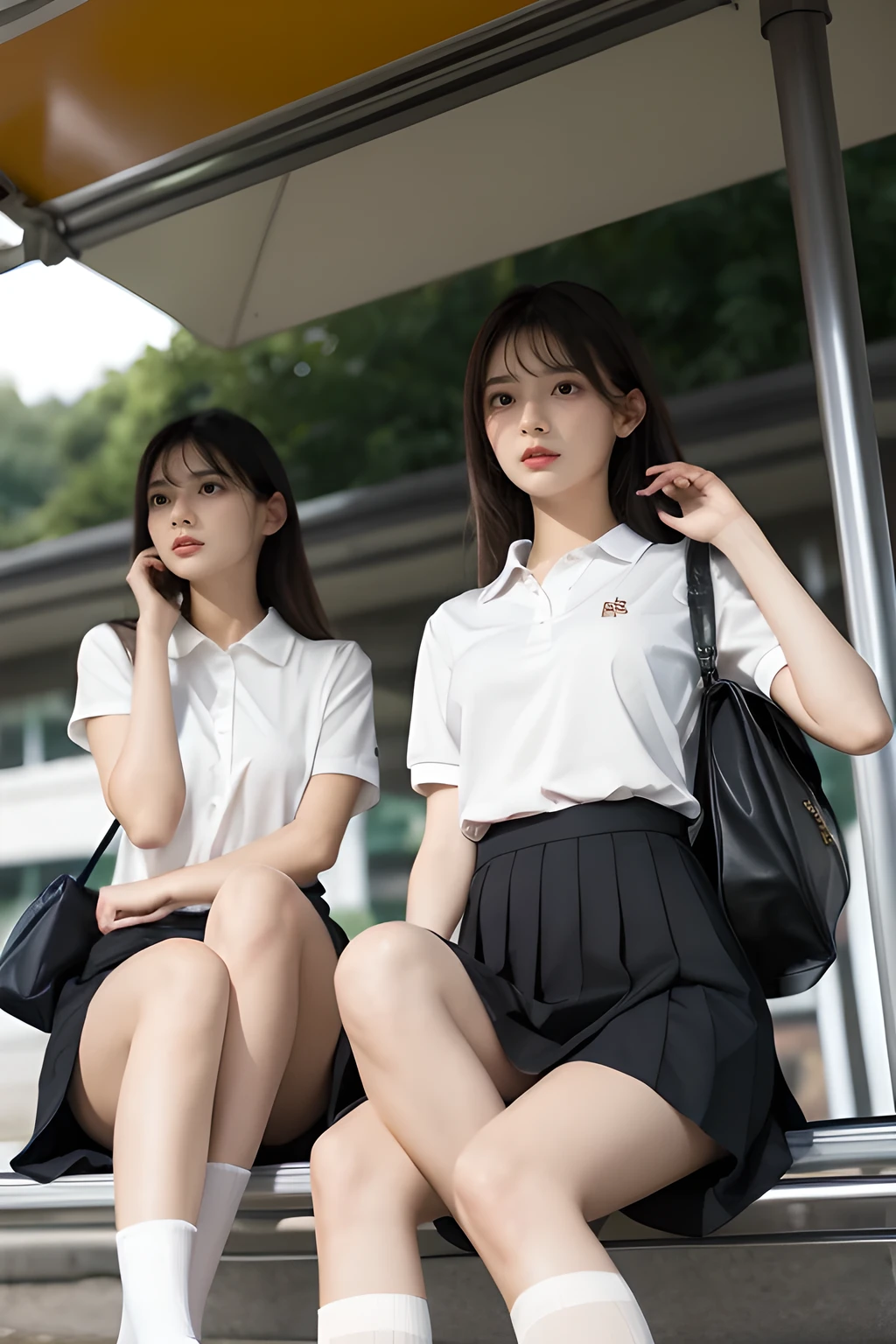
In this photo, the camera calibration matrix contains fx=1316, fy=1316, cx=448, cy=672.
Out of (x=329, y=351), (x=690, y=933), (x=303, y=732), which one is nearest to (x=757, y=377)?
(x=303, y=732)

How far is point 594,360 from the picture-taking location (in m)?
2.16

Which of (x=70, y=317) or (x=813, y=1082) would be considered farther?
(x=70, y=317)

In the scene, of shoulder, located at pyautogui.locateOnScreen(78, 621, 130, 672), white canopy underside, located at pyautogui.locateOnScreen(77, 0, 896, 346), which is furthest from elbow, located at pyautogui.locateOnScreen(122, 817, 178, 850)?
white canopy underside, located at pyautogui.locateOnScreen(77, 0, 896, 346)

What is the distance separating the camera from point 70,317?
46.8 feet

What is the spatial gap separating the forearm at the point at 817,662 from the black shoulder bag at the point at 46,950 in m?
1.17

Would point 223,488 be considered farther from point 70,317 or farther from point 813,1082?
point 70,317

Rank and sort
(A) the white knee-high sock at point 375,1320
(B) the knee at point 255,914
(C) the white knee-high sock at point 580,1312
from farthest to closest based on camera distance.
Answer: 1. (B) the knee at point 255,914
2. (A) the white knee-high sock at point 375,1320
3. (C) the white knee-high sock at point 580,1312

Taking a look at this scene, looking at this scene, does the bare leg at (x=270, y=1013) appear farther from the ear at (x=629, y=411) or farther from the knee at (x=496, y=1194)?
the ear at (x=629, y=411)

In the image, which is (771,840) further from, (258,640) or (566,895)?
(258,640)

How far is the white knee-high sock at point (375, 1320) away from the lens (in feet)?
4.56

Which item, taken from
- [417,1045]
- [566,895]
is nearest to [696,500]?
[566,895]

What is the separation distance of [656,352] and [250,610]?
251 inches

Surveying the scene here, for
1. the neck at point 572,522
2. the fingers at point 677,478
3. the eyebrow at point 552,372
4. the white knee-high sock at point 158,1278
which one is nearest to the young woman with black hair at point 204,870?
the white knee-high sock at point 158,1278

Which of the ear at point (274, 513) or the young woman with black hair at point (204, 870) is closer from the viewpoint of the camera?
the young woman with black hair at point (204, 870)
